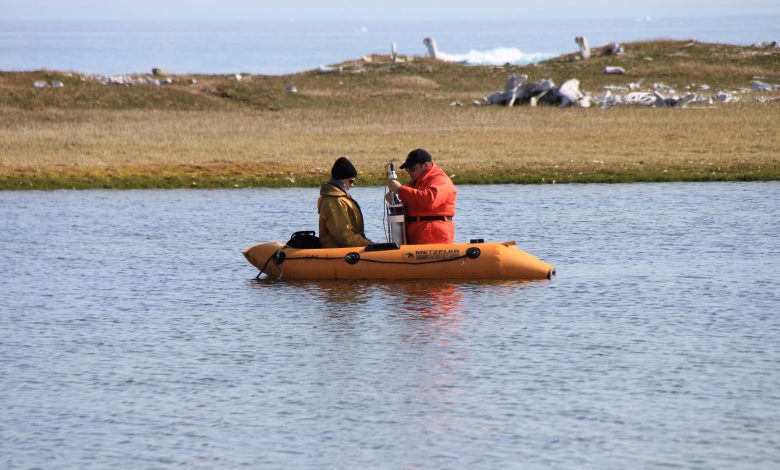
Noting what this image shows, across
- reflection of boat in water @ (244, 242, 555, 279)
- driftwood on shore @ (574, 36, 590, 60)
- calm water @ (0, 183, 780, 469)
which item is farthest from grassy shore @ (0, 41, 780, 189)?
reflection of boat in water @ (244, 242, 555, 279)

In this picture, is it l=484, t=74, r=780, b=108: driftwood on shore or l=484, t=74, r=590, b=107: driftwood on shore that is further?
l=484, t=74, r=590, b=107: driftwood on shore

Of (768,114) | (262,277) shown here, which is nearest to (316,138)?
(768,114)

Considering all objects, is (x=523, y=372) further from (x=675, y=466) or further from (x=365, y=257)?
(x=365, y=257)

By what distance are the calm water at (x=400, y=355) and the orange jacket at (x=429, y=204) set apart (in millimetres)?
789

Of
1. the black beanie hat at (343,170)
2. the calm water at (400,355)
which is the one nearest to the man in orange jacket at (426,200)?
the black beanie hat at (343,170)

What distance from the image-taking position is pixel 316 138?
118 ft

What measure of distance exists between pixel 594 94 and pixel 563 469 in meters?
41.8

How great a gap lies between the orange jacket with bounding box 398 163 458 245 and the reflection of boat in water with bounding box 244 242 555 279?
1.49 feet

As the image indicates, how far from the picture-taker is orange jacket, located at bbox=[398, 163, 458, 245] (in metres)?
16.2

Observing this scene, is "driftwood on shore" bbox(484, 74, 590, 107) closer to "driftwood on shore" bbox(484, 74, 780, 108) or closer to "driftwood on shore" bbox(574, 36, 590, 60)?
"driftwood on shore" bbox(484, 74, 780, 108)

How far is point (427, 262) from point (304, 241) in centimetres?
177

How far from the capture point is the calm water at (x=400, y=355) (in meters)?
9.63

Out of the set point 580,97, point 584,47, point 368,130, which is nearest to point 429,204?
point 368,130

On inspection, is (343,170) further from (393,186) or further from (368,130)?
(368,130)
